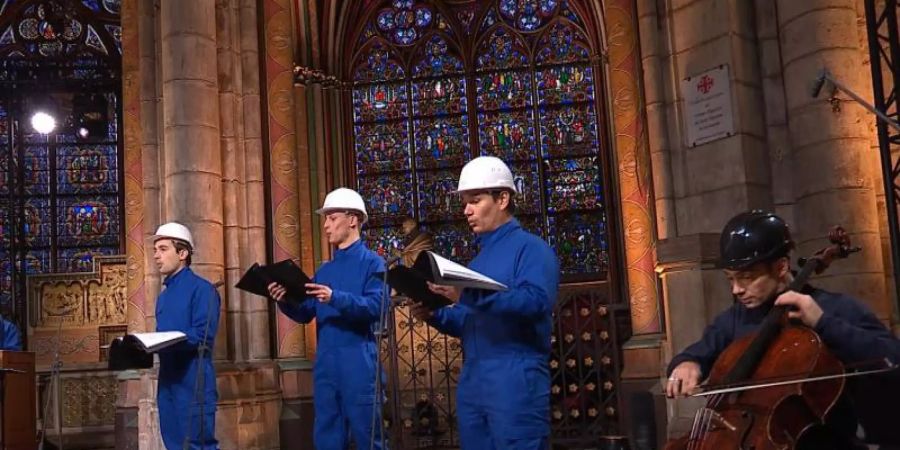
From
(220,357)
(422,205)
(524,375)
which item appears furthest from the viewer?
(422,205)

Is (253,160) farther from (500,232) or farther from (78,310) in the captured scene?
(500,232)

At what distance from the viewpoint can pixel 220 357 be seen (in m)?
10.4

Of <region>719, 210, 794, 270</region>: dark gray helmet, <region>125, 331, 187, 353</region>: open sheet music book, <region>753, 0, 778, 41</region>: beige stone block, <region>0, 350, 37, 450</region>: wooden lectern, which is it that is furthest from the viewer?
<region>753, 0, 778, 41</region>: beige stone block

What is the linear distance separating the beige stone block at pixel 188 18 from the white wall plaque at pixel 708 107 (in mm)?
4982

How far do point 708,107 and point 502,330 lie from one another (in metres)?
3.92

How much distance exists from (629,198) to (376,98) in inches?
258

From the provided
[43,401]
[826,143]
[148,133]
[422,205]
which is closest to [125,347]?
[826,143]

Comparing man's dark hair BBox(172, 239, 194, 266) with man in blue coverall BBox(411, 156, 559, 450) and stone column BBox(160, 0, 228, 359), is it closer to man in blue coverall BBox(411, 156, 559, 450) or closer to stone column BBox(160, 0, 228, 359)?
man in blue coverall BBox(411, 156, 559, 450)

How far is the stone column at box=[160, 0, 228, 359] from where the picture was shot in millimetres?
9969

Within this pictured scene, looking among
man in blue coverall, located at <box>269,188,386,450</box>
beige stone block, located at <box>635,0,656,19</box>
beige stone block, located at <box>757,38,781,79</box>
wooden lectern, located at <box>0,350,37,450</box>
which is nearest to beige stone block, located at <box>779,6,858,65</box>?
beige stone block, located at <box>757,38,781,79</box>

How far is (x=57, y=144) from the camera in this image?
17.6m

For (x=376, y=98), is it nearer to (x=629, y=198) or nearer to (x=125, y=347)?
(x=629, y=198)

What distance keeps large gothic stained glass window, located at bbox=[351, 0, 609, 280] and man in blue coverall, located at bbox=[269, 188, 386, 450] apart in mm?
10803

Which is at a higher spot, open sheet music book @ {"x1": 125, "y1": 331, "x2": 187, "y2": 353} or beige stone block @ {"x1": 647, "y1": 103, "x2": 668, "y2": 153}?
beige stone block @ {"x1": 647, "y1": 103, "x2": 668, "y2": 153}
